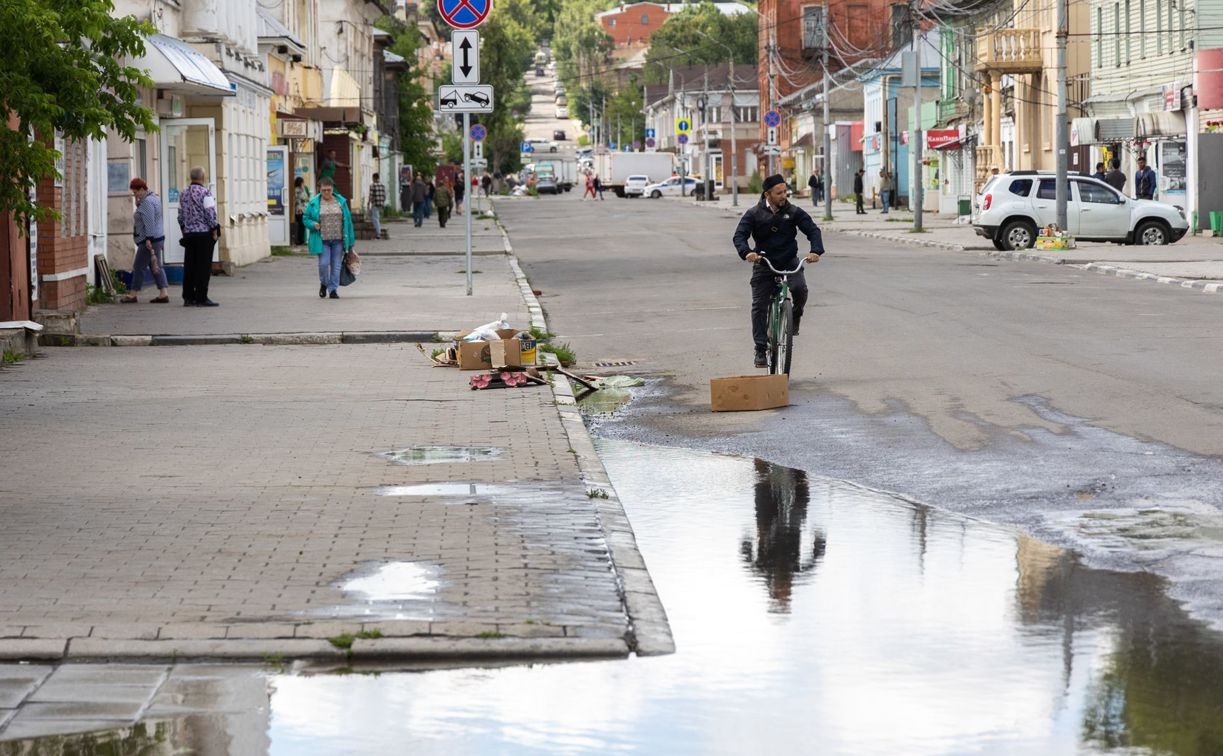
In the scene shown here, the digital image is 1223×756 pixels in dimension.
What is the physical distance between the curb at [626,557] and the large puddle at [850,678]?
0.09 meters

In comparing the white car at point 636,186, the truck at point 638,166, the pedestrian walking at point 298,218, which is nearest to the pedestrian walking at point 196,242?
the pedestrian walking at point 298,218

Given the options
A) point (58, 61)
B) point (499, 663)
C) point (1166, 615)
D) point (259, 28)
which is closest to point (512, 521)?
point (499, 663)

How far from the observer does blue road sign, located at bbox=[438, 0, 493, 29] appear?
2184 cm

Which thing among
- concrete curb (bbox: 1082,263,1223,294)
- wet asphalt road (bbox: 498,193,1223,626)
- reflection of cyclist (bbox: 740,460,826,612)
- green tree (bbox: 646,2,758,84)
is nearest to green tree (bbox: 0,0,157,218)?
wet asphalt road (bbox: 498,193,1223,626)

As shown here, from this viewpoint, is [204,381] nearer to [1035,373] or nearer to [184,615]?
[1035,373]

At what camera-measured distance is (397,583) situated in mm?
7402

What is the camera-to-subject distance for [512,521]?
29.0 feet

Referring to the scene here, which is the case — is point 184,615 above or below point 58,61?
below

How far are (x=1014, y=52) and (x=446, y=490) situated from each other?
161ft

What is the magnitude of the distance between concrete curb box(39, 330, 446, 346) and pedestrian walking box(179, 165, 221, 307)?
463 centimetres

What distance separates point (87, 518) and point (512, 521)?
6.44ft

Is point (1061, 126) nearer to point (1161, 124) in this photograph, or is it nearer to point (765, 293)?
point (1161, 124)

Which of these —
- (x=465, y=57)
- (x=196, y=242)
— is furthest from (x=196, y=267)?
(x=465, y=57)

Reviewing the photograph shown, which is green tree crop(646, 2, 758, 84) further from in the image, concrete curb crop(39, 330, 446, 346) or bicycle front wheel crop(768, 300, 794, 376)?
bicycle front wheel crop(768, 300, 794, 376)
